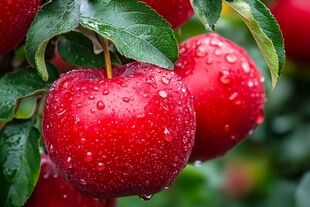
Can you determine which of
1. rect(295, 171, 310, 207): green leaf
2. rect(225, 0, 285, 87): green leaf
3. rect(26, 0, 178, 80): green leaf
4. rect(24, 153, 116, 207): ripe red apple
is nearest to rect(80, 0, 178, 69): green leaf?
rect(26, 0, 178, 80): green leaf

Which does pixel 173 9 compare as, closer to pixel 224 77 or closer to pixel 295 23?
pixel 224 77

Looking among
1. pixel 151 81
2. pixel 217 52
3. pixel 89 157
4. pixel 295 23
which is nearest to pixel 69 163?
pixel 89 157

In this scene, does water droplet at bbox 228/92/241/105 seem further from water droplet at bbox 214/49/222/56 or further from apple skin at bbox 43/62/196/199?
apple skin at bbox 43/62/196/199

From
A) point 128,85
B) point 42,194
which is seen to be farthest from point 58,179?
point 128,85

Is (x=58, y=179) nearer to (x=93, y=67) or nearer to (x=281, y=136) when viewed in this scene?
(x=93, y=67)

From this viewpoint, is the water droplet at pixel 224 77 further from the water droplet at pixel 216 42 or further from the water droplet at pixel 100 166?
the water droplet at pixel 100 166

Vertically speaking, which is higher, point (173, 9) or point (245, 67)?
point (173, 9)
